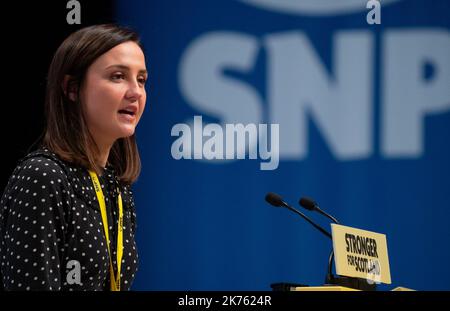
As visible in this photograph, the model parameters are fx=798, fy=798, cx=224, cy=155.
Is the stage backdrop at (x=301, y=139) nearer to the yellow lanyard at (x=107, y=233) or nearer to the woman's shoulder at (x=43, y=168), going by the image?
the yellow lanyard at (x=107, y=233)

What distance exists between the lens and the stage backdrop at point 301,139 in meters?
5.55

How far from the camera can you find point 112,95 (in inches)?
102

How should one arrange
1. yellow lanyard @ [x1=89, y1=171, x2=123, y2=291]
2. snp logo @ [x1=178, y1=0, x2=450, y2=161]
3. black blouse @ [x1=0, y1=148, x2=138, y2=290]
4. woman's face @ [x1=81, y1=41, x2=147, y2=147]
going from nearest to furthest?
black blouse @ [x1=0, y1=148, x2=138, y2=290]
yellow lanyard @ [x1=89, y1=171, x2=123, y2=291]
woman's face @ [x1=81, y1=41, x2=147, y2=147]
snp logo @ [x1=178, y1=0, x2=450, y2=161]

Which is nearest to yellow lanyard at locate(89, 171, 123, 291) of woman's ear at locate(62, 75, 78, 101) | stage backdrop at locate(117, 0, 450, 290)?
woman's ear at locate(62, 75, 78, 101)

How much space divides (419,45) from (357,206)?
1210 millimetres

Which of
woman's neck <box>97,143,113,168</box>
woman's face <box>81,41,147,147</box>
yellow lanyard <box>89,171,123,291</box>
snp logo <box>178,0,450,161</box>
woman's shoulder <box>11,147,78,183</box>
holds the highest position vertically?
snp logo <box>178,0,450,161</box>

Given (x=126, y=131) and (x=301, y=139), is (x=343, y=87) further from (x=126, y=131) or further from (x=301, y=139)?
(x=126, y=131)

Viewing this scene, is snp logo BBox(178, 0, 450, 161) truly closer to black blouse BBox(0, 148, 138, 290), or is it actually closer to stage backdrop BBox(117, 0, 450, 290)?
stage backdrop BBox(117, 0, 450, 290)

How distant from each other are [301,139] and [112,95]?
310 cm

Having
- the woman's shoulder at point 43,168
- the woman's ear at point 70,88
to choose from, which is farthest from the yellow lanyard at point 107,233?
the woman's ear at point 70,88

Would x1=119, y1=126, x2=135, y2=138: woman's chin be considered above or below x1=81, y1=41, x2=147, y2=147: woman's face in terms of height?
below

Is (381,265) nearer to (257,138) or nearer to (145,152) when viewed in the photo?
(257,138)

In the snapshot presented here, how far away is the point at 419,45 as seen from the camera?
18.4 ft

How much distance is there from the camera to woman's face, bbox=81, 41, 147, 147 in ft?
8.46
